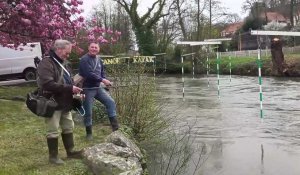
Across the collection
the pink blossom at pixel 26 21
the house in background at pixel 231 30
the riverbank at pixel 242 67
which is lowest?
the riverbank at pixel 242 67

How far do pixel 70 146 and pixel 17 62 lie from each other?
52.6ft

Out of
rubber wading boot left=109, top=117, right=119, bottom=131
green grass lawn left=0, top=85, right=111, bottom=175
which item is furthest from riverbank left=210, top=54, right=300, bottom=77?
rubber wading boot left=109, top=117, right=119, bottom=131

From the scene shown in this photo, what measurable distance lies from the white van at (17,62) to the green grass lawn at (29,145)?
9.83 meters

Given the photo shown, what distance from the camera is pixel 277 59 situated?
36.6 meters

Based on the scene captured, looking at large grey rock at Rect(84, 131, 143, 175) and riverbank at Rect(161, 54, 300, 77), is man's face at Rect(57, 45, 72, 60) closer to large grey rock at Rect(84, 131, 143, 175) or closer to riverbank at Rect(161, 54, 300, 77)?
large grey rock at Rect(84, 131, 143, 175)

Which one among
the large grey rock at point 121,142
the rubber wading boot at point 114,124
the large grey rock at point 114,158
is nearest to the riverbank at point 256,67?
the rubber wading boot at point 114,124

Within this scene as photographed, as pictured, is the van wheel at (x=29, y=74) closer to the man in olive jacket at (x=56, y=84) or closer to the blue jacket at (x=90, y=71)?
the blue jacket at (x=90, y=71)

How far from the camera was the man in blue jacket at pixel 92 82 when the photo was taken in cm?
910

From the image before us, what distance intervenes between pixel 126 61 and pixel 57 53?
453cm

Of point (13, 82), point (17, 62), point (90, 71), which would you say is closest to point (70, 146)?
point (90, 71)

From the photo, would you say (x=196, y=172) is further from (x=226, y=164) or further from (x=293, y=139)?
(x=293, y=139)

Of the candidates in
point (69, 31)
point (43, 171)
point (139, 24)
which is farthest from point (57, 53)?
point (139, 24)

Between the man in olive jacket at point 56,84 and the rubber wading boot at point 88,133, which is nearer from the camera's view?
the man in olive jacket at point 56,84

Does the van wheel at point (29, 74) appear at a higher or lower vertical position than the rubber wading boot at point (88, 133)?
higher
